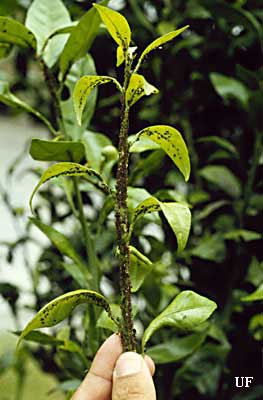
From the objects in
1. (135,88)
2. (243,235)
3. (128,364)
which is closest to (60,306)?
(128,364)

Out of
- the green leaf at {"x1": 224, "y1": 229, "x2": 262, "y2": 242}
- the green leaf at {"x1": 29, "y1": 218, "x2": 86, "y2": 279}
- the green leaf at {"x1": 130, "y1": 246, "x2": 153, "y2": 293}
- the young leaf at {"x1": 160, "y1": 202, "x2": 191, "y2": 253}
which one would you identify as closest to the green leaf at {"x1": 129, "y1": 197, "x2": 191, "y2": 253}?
the young leaf at {"x1": 160, "y1": 202, "x2": 191, "y2": 253}

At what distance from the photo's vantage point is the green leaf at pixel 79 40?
28.1 inches

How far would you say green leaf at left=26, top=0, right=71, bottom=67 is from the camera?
0.77 m

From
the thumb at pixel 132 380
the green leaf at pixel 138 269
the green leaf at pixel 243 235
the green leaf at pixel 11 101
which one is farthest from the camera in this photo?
the green leaf at pixel 243 235

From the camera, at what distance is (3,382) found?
2.13 meters

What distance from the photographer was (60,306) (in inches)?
22.1

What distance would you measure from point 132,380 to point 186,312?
104 mm

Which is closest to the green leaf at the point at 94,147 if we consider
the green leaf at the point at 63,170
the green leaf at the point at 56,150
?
the green leaf at the point at 56,150

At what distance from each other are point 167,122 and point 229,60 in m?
0.12

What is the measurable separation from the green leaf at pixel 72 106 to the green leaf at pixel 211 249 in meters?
0.24

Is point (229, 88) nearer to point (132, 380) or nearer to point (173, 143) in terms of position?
point (173, 143)

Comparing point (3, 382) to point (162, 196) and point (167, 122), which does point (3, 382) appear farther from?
point (162, 196)

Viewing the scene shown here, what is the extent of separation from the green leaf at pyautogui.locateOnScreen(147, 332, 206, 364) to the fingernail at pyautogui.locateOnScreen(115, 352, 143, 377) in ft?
0.96

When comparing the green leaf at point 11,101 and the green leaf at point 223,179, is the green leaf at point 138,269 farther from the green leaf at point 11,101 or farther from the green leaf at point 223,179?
the green leaf at point 223,179
